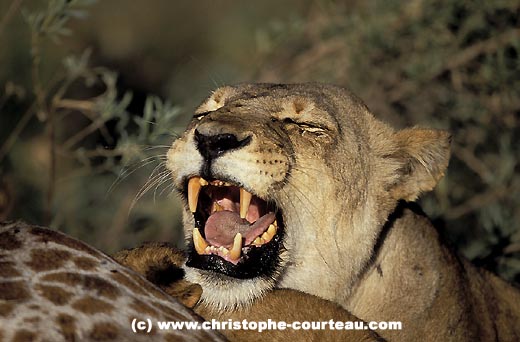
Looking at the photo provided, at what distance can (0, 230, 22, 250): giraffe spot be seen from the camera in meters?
3.05

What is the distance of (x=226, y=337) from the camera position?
3.38 metres

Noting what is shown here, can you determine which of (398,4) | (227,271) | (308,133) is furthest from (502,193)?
(227,271)

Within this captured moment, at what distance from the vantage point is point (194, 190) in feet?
12.1

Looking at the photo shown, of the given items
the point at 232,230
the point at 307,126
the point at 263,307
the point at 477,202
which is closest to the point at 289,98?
the point at 307,126

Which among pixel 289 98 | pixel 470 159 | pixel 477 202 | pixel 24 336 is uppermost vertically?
pixel 470 159

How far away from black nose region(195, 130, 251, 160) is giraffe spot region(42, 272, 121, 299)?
687mm

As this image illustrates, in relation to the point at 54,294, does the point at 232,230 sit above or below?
above

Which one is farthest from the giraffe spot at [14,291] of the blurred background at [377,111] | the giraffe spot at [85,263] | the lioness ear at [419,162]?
the blurred background at [377,111]

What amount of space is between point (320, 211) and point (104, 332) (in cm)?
125

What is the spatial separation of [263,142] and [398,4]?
3.25m

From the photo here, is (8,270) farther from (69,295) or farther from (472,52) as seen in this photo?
(472,52)

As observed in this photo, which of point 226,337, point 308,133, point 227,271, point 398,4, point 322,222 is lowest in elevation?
point 226,337

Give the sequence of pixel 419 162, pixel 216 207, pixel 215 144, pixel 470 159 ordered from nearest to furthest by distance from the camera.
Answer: pixel 215 144 → pixel 216 207 → pixel 419 162 → pixel 470 159

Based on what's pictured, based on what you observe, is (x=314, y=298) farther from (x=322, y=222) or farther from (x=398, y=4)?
(x=398, y=4)
